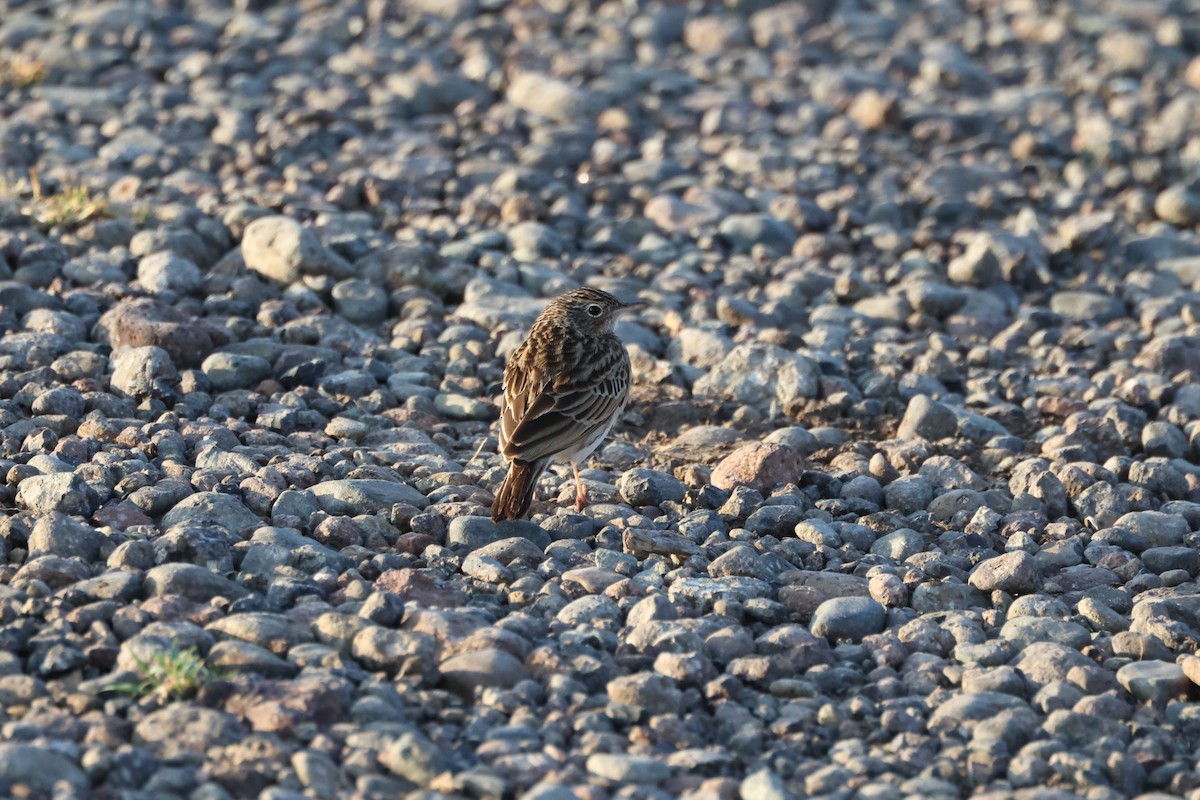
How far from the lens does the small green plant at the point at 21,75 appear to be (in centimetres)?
1238

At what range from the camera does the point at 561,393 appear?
7215mm

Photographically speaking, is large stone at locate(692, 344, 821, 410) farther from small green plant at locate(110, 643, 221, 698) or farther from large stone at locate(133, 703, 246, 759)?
large stone at locate(133, 703, 246, 759)

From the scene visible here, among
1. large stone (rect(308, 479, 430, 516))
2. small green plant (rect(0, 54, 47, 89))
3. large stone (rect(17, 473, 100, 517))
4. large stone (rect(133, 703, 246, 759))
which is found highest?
small green plant (rect(0, 54, 47, 89))

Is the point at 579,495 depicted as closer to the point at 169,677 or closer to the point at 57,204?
the point at 169,677

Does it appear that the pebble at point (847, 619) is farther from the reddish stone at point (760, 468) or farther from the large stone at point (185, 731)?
the large stone at point (185, 731)

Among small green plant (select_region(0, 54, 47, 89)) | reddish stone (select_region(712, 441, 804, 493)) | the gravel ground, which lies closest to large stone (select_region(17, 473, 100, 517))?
the gravel ground

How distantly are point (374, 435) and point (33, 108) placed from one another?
18.9ft

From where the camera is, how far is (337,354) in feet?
28.0

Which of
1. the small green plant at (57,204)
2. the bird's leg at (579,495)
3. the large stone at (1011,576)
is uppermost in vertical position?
the small green plant at (57,204)

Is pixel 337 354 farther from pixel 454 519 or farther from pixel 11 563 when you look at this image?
pixel 11 563

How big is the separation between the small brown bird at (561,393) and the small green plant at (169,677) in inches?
72.9

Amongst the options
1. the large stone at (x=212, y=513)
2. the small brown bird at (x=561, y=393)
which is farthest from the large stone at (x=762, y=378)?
the large stone at (x=212, y=513)

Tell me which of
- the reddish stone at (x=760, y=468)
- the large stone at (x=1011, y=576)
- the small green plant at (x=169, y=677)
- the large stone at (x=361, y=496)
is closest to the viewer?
the small green plant at (x=169, y=677)

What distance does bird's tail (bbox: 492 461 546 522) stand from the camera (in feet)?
22.1
